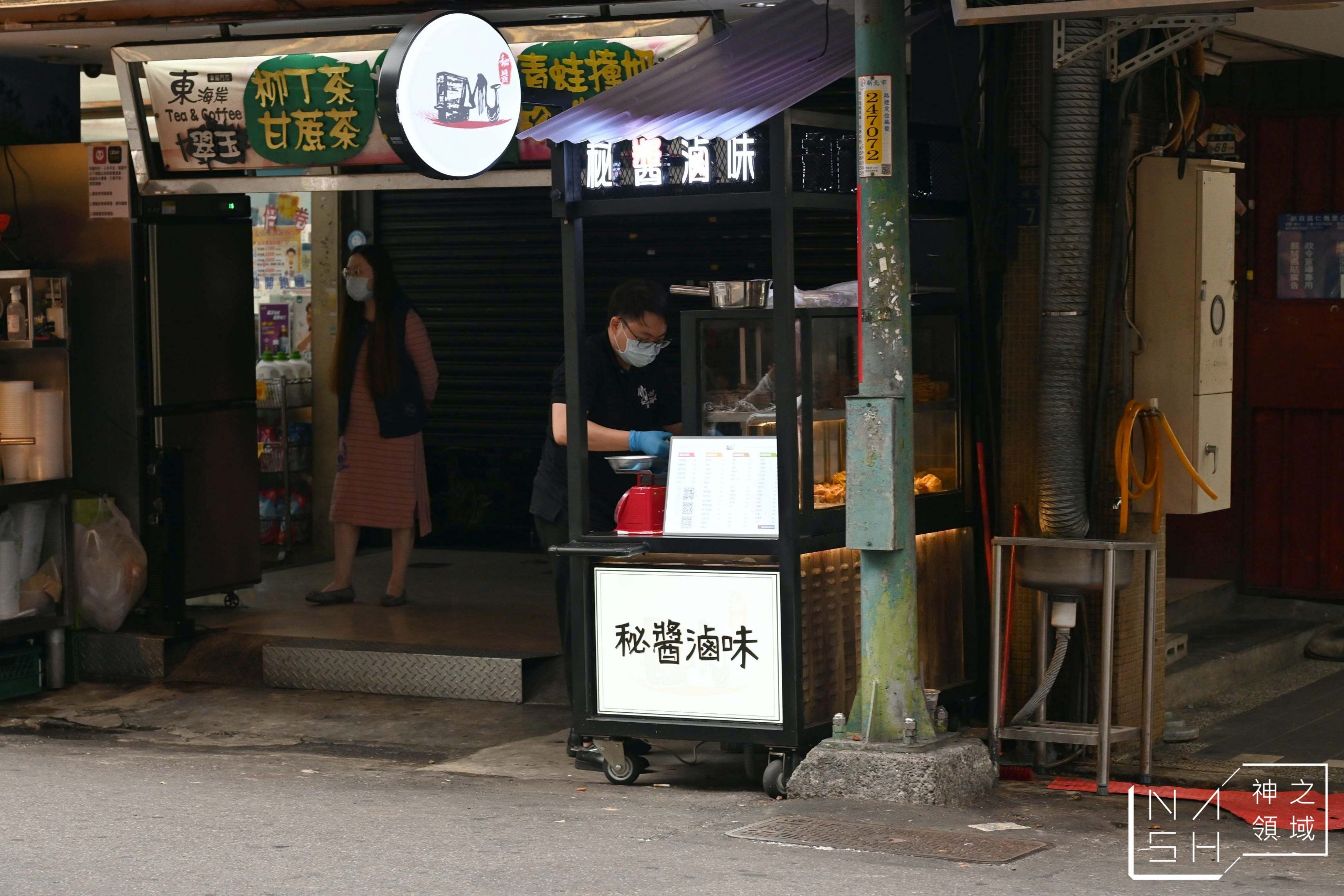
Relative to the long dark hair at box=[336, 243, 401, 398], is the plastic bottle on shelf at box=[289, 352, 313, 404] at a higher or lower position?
lower

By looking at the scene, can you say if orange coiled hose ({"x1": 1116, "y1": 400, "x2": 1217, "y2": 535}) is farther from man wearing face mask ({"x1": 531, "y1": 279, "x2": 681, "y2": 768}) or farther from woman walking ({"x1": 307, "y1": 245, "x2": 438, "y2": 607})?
woman walking ({"x1": 307, "y1": 245, "x2": 438, "y2": 607})

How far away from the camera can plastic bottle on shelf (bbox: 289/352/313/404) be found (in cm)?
1284

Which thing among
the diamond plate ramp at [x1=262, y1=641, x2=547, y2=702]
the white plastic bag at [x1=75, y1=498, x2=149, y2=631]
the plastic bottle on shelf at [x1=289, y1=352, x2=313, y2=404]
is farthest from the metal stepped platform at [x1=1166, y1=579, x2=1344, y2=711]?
the plastic bottle on shelf at [x1=289, y1=352, x2=313, y2=404]

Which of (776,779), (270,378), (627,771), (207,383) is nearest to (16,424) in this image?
(207,383)

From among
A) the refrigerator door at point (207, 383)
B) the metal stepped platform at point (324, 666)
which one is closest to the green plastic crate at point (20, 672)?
the metal stepped platform at point (324, 666)

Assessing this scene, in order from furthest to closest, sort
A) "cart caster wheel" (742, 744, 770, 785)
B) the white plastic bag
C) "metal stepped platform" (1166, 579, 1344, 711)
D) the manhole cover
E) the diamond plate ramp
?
1. the white plastic bag
2. the diamond plate ramp
3. "metal stepped platform" (1166, 579, 1344, 711)
4. "cart caster wheel" (742, 744, 770, 785)
5. the manhole cover

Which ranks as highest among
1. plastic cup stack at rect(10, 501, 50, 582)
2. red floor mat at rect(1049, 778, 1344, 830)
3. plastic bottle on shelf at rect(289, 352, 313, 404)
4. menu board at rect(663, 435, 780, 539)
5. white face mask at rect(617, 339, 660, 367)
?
white face mask at rect(617, 339, 660, 367)

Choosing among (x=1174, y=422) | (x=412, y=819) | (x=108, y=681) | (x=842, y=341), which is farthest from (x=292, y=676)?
(x=1174, y=422)

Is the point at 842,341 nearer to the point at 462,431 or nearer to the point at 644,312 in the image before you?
the point at 644,312

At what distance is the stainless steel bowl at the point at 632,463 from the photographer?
7.43 m

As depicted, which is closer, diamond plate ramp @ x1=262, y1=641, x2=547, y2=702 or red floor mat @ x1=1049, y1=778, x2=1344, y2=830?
red floor mat @ x1=1049, y1=778, x2=1344, y2=830

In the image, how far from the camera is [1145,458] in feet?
24.4

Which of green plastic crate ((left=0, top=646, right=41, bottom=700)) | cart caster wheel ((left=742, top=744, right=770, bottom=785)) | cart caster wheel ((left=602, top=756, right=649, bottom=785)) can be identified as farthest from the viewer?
green plastic crate ((left=0, top=646, right=41, bottom=700))

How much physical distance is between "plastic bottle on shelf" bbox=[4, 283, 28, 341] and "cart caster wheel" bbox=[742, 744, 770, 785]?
455cm
